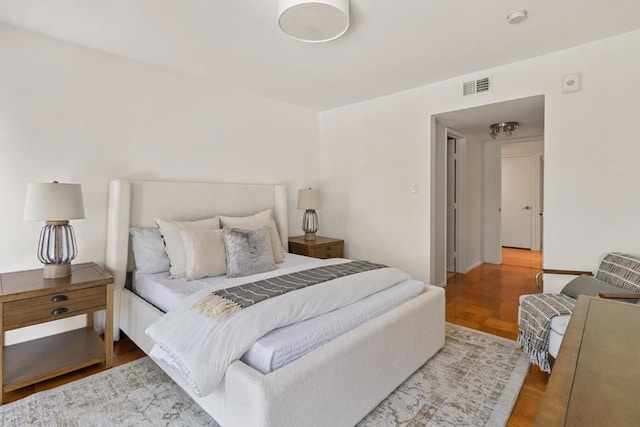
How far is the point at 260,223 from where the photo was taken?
343cm

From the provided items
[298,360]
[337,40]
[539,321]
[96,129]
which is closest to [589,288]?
[539,321]

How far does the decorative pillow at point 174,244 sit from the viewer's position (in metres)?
2.63

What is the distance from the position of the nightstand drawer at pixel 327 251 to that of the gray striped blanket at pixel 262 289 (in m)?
1.36

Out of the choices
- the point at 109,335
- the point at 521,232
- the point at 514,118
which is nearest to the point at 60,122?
the point at 109,335

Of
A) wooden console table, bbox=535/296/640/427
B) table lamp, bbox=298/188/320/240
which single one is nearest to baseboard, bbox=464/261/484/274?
table lamp, bbox=298/188/320/240

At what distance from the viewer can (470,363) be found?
234 cm

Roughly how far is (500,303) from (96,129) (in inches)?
171

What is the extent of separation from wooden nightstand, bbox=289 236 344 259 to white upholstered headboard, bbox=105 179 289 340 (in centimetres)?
18

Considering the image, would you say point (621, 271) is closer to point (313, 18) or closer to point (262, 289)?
point (262, 289)

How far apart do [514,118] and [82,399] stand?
4.68 metres

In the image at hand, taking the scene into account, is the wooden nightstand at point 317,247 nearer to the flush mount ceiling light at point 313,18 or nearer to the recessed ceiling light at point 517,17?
the flush mount ceiling light at point 313,18

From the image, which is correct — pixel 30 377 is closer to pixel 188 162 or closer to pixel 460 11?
pixel 188 162

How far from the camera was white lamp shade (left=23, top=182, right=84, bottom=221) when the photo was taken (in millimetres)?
2152

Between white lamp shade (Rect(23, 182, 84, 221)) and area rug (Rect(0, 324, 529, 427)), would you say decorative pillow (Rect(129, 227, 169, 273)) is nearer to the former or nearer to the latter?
white lamp shade (Rect(23, 182, 84, 221))
